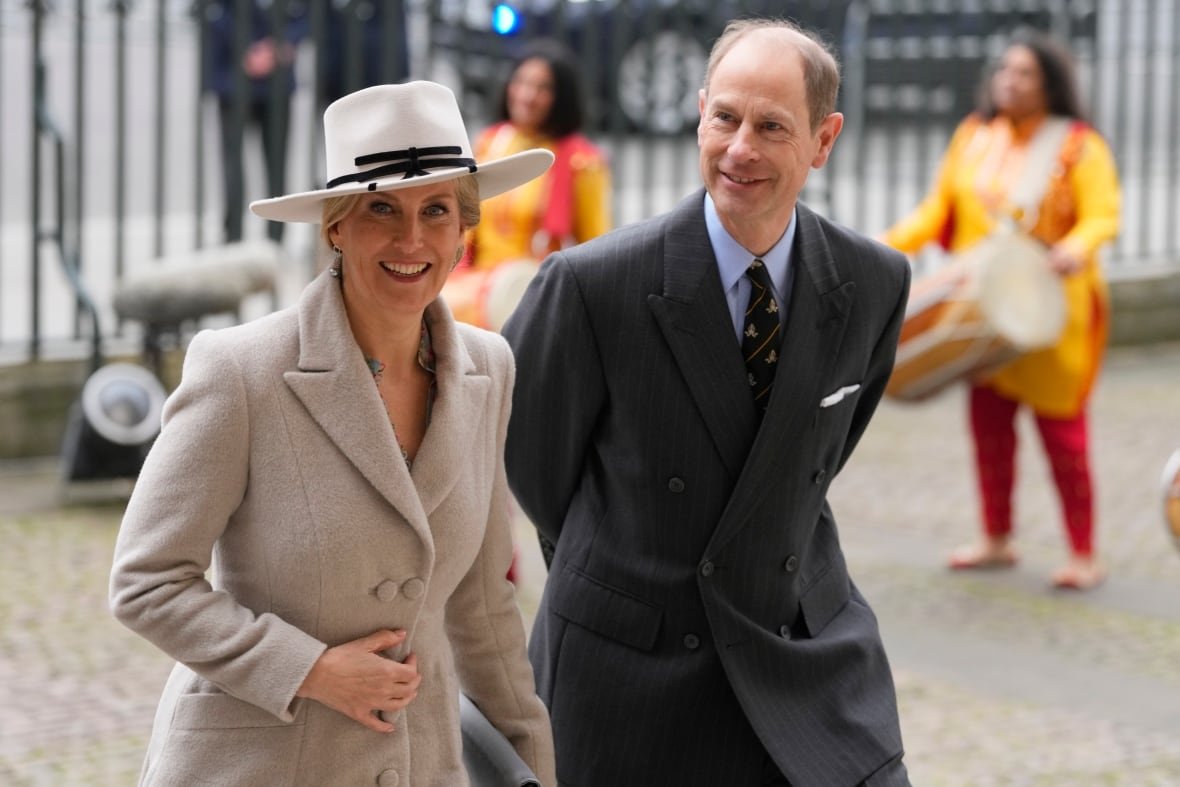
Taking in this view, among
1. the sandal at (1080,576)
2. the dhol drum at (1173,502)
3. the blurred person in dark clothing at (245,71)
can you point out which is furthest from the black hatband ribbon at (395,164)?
the blurred person in dark clothing at (245,71)

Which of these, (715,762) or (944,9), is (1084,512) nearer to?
(715,762)

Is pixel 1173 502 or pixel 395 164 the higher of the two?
pixel 395 164

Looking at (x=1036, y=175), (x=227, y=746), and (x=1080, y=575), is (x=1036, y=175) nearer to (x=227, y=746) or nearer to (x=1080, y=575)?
(x=1080, y=575)

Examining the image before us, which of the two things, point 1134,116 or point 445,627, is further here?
point 1134,116

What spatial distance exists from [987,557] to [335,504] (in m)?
5.69

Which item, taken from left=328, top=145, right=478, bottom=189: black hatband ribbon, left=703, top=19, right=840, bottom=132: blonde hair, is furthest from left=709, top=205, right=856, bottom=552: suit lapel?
left=328, top=145, right=478, bottom=189: black hatband ribbon

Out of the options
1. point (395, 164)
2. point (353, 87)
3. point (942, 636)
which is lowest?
point (942, 636)

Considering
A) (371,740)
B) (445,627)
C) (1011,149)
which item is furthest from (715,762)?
(1011,149)

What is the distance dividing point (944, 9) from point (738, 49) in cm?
987

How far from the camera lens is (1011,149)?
8.07 metres

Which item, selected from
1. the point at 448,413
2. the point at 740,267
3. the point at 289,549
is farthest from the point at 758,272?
the point at 289,549

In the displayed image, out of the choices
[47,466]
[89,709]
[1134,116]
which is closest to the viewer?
[89,709]

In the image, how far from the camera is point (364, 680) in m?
2.90

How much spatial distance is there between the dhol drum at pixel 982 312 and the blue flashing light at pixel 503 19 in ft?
11.6
